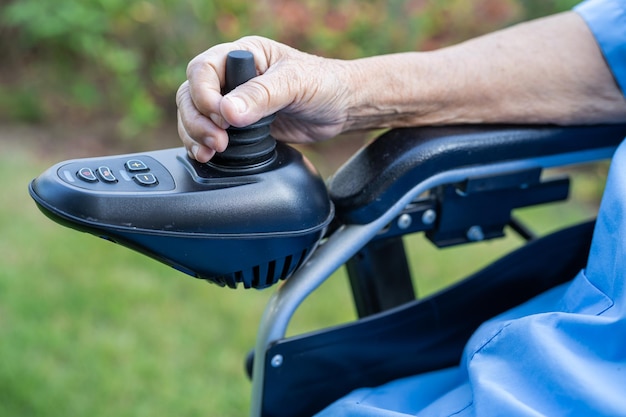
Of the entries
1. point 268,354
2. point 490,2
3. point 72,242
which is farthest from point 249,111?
point 490,2

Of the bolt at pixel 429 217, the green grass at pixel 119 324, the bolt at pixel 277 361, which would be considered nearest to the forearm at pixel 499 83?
the bolt at pixel 429 217

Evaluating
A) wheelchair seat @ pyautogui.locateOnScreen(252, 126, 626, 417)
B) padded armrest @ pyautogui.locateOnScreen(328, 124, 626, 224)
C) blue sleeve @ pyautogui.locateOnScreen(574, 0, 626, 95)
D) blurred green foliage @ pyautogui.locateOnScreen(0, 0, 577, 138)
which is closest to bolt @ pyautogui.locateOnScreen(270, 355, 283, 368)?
wheelchair seat @ pyautogui.locateOnScreen(252, 126, 626, 417)

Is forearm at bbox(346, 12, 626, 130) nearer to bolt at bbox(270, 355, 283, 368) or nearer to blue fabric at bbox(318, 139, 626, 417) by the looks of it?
blue fabric at bbox(318, 139, 626, 417)

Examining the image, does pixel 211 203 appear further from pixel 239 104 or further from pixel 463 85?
pixel 463 85

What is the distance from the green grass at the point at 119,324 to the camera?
1.84 meters

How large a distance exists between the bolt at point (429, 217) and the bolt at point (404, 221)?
22 mm

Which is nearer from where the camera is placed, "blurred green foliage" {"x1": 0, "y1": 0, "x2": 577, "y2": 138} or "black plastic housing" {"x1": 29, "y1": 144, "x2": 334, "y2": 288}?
"black plastic housing" {"x1": 29, "y1": 144, "x2": 334, "y2": 288}

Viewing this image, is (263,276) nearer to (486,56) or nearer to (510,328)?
(510,328)

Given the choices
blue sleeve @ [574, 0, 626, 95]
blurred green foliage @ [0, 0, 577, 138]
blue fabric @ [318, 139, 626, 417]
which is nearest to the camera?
blue fabric @ [318, 139, 626, 417]

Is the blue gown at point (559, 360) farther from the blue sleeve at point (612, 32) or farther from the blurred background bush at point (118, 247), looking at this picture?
the blurred background bush at point (118, 247)

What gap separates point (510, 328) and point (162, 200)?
0.42 m

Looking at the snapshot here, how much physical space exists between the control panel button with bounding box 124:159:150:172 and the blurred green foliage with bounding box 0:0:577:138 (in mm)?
1995

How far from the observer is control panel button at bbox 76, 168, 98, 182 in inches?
32.0

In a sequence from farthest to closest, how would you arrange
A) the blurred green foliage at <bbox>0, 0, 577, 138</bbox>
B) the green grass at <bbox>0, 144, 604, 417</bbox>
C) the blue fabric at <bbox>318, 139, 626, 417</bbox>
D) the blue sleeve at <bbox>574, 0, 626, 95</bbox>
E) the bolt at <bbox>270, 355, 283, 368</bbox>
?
1. the blurred green foliage at <bbox>0, 0, 577, 138</bbox>
2. the green grass at <bbox>0, 144, 604, 417</bbox>
3. the blue sleeve at <bbox>574, 0, 626, 95</bbox>
4. the bolt at <bbox>270, 355, 283, 368</bbox>
5. the blue fabric at <bbox>318, 139, 626, 417</bbox>
